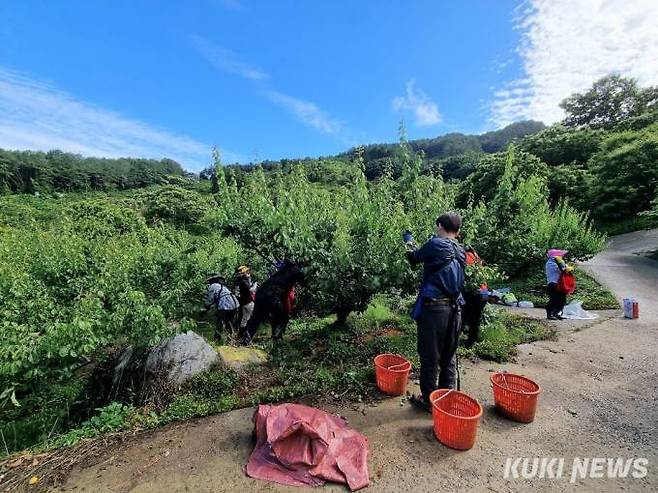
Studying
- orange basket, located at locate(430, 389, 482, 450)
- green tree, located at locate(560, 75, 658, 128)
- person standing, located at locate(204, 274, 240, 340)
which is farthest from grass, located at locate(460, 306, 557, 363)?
green tree, located at locate(560, 75, 658, 128)

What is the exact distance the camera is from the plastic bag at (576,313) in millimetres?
8992

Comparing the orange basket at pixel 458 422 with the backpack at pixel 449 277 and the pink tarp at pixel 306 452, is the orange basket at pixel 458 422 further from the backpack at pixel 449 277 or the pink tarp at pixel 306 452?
the backpack at pixel 449 277

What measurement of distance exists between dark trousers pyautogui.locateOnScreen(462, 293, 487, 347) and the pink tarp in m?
3.71

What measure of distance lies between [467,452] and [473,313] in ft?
10.9

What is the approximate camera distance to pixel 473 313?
21.4 ft

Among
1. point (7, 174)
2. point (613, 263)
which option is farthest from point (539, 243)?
point (7, 174)

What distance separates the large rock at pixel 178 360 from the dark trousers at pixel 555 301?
26.2ft

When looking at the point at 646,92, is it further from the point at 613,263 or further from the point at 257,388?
the point at 257,388

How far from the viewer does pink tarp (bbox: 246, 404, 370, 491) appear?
10.4ft

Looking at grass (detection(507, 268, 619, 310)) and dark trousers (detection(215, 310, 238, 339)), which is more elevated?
grass (detection(507, 268, 619, 310))

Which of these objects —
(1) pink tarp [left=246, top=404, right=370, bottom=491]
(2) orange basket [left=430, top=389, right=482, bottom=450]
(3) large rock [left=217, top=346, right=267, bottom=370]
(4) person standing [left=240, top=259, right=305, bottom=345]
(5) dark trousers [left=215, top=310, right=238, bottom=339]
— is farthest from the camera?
(5) dark trousers [left=215, top=310, right=238, bottom=339]

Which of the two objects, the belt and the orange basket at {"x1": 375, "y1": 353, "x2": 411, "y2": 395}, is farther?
the orange basket at {"x1": 375, "y1": 353, "x2": 411, "y2": 395}

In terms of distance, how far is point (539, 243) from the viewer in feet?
44.4

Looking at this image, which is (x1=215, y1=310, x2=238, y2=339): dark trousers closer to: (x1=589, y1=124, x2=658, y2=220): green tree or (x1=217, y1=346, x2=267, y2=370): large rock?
(x1=217, y1=346, x2=267, y2=370): large rock
